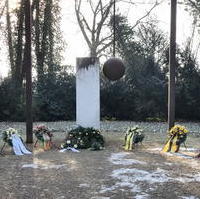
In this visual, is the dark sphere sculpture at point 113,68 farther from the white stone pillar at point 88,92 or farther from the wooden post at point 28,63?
the wooden post at point 28,63

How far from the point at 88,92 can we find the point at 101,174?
3519 millimetres

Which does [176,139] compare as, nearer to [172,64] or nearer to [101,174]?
[172,64]

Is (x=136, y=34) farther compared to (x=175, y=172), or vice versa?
(x=136, y=34)

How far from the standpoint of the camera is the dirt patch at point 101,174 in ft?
18.0

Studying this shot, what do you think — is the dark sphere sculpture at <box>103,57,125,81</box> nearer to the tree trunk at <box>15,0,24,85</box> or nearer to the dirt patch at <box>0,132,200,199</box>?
the dirt patch at <box>0,132,200,199</box>

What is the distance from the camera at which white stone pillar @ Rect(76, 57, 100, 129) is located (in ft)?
32.2

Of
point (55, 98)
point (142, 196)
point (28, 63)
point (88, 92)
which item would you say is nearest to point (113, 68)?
point (88, 92)

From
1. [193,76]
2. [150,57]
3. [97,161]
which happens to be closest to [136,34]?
[150,57]

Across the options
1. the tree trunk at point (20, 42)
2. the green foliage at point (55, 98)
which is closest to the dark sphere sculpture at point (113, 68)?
the green foliage at point (55, 98)

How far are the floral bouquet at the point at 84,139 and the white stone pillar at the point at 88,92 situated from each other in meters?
0.29

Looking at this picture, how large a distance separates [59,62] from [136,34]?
393 centimetres

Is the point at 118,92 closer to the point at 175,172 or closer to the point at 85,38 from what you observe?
Result: the point at 85,38

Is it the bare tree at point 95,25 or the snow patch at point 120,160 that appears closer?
the snow patch at point 120,160

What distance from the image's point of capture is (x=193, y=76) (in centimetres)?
1673
